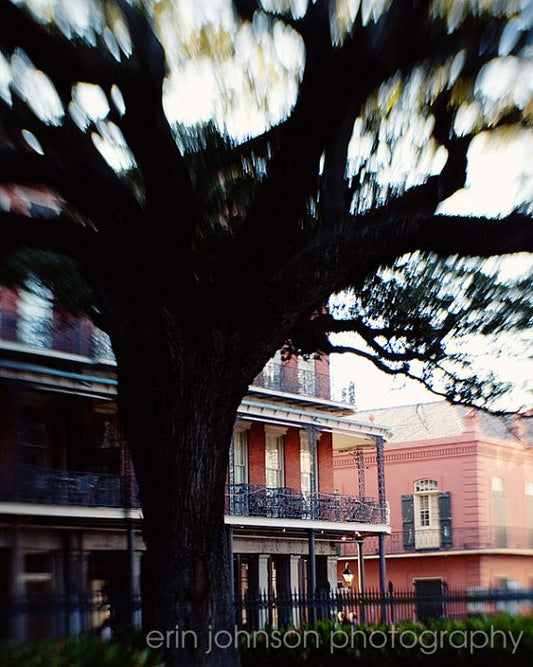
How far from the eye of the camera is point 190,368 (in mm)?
8570

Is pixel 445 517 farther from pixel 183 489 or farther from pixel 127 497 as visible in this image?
pixel 183 489

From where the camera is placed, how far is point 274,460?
29.0m

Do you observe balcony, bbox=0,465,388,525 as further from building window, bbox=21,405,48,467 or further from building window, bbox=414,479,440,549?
building window, bbox=414,479,440,549

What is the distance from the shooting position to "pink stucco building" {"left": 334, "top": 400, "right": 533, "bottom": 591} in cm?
3628

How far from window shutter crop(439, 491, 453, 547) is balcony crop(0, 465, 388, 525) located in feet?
24.8

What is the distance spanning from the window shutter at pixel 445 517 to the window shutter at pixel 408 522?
1047 millimetres

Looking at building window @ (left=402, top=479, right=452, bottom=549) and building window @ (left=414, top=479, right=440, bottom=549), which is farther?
building window @ (left=414, top=479, right=440, bottom=549)

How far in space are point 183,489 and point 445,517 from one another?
2960 cm

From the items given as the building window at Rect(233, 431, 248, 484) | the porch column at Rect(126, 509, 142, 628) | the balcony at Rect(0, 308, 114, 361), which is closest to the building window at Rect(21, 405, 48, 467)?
the balcony at Rect(0, 308, 114, 361)

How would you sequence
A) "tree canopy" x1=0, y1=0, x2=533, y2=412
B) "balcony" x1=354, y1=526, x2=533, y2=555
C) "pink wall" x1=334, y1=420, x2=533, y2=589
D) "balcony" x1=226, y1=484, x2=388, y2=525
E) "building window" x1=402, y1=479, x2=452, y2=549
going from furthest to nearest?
"building window" x1=402, y1=479, x2=452, y2=549, "pink wall" x1=334, y1=420, x2=533, y2=589, "balcony" x1=354, y1=526, x2=533, y2=555, "balcony" x1=226, y1=484, x2=388, y2=525, "tree canopy" x1=0, y1=0, x2=533, y2=412

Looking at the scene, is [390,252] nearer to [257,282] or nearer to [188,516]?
[257,282]

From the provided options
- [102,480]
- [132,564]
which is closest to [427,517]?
[102,480]

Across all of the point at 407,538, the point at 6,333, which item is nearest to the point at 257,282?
the point at 6,333

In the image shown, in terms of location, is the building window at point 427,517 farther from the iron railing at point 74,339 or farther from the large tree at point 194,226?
the large tree at point 194,226
